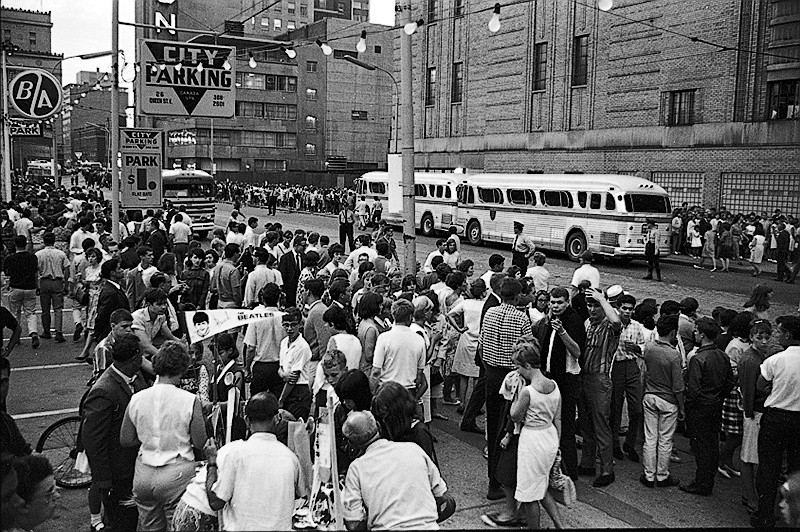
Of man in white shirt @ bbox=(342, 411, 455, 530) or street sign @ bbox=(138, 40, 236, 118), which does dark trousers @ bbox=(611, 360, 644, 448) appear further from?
street sign @ bbox=(138, 40, 236, 118)

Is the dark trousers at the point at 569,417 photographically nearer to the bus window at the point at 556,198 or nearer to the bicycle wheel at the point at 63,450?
the bicycle wheel at the point at 63,450

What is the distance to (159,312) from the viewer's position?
28.3 ft

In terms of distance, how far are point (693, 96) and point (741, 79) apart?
2365mm

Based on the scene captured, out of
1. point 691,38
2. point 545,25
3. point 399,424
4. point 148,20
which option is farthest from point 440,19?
point 148,20

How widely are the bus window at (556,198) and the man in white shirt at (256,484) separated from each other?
2465 cm

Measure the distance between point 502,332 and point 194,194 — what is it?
1054 inches

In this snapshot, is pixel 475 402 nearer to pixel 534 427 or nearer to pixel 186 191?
pixel 534 427

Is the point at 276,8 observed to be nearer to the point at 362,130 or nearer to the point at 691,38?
the point at 362,130

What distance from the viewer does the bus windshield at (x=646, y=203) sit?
25844mm

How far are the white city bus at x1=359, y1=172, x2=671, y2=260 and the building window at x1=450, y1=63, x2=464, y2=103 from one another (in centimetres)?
1544

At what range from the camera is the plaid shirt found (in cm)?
738

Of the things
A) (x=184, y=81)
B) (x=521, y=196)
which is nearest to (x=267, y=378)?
(x=184, y=81)

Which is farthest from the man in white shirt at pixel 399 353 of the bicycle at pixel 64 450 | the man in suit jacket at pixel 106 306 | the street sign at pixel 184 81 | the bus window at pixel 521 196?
the bus window at pixel 521 196

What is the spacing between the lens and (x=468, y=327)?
9.41m
